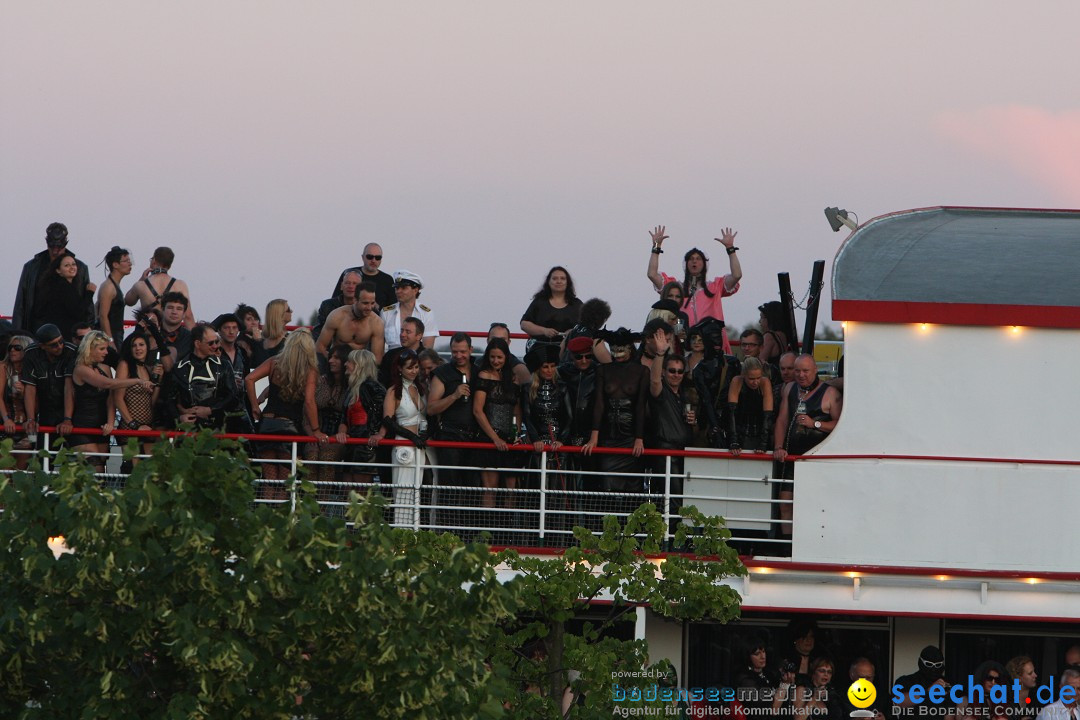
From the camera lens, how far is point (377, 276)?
17234mm

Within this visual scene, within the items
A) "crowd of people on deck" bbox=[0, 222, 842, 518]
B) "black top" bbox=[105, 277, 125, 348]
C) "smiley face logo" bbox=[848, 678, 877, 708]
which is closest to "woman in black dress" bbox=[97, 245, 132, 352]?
"black top" bbox=[105, 277, 125, 348]

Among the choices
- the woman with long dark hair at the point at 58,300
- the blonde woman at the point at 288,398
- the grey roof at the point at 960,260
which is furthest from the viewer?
the woman with long dark hair at the point at 58,300

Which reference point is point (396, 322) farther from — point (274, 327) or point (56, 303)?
point (56, 303)

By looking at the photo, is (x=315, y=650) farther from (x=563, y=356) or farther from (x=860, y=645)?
(x=860, y=645)

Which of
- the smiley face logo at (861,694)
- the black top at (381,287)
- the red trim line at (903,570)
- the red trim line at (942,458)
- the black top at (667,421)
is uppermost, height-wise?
the black top at (381,287)

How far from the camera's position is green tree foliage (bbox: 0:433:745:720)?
988 cm

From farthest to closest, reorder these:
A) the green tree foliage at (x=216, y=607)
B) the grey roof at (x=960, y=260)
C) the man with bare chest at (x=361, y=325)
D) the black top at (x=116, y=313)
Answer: the black top at (x=116, y=313), the man with bare chest at (x=361, y=325), the grey roof at (x=960, y=260), the green tree foliage at (x=216, y=607)

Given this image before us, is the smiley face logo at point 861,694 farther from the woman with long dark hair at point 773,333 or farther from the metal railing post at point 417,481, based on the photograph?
the metal railing post at point 417,481

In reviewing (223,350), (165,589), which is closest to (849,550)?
(223,350)

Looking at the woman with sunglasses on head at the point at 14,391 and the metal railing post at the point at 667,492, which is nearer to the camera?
the metal railing post at the point at 667,492

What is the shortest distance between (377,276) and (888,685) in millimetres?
6364

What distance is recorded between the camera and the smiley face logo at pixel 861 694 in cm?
1529

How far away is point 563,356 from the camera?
1566cm

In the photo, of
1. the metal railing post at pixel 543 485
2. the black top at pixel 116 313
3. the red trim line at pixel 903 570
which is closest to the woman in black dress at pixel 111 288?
the black top at pixel 116 313
